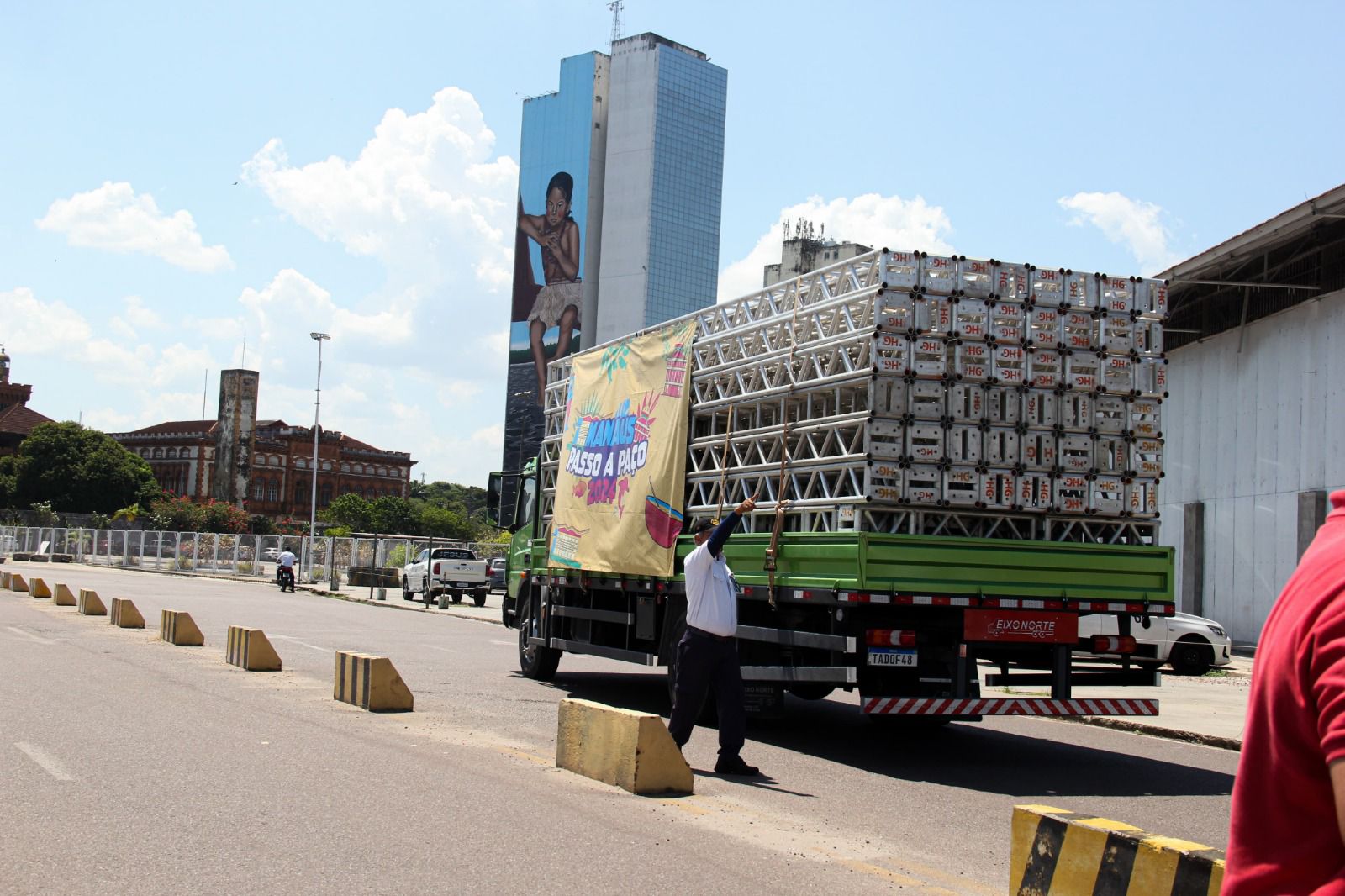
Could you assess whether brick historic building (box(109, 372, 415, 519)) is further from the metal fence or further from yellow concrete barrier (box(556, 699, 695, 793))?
yellow concrete barrier (box(556, 699, 695, 793))

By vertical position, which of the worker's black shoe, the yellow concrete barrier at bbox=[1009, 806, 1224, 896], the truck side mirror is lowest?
the worker's black shoe

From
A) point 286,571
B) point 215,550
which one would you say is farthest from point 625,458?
point 215,550

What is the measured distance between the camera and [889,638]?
34.9 ft

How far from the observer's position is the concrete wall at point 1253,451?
83.3ft

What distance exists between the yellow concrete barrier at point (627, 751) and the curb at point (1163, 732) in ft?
17.1

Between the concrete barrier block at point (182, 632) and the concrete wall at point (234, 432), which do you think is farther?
the concrete wall at point (234, 432)

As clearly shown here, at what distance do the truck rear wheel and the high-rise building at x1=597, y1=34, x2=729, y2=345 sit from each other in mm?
137712

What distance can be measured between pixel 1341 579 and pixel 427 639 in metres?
23.3

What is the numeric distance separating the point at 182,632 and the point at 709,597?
40.0 ft

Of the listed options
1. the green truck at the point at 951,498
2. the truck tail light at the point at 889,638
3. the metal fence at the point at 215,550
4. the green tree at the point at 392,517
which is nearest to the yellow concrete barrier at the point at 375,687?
the green truck at the point at 951,498

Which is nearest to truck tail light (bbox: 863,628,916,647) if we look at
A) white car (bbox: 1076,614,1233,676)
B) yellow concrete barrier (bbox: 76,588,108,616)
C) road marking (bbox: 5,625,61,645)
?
white car (bbox: 1076,614,1233,676)

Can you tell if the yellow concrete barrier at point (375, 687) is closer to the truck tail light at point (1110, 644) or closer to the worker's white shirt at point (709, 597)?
the worker's white shirt at point (709, 597)

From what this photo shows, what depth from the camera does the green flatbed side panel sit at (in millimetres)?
10453


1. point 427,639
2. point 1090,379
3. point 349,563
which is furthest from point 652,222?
point 1090,379
